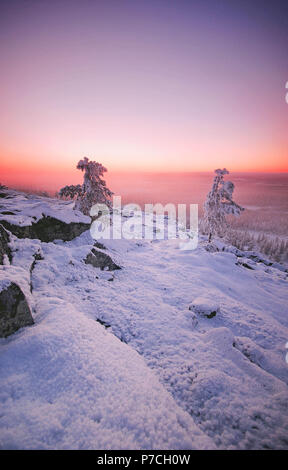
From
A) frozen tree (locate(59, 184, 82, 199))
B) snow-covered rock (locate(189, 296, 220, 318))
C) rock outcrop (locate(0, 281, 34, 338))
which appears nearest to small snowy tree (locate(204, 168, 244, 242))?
snow-covered rock (locate(189, 296, 220, 318))

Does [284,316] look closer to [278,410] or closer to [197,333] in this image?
[197,333]

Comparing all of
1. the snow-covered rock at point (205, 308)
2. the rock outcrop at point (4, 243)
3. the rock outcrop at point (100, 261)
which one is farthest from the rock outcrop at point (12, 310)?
the snow-covered rock at point (205, 308)

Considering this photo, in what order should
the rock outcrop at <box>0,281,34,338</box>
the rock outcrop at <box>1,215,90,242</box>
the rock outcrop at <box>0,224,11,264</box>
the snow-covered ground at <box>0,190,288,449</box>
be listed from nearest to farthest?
the snow-covered ground at <box>0,190,288,449</box>, the rock outcrop at <box>0,281,34,338</box>, the rock outcrop at <box>0,224,11,264</box>, the rock outcrop at <box>1,215,90,242</box>

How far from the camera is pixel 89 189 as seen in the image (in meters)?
17.0

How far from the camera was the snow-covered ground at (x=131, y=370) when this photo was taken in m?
3.27

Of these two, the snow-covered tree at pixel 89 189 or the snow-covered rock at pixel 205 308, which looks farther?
the snow-covered tree at pixel 89 189

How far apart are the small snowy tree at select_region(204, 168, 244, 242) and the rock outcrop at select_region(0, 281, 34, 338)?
67.2 ft

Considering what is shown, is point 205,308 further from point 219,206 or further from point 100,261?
point 219,206

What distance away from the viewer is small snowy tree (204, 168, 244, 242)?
1986cm

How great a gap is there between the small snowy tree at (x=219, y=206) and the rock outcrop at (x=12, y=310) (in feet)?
67.2

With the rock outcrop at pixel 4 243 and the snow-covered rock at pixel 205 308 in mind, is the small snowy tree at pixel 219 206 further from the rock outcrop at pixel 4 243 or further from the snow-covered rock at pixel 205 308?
the rock outcrop at pixel 4 243

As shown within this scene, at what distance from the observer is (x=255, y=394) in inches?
186

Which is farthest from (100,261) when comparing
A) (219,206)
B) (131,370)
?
(219,206)

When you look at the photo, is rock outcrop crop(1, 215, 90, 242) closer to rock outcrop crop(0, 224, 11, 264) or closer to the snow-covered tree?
rock outcrop crop(0, 224, 11, 264)
